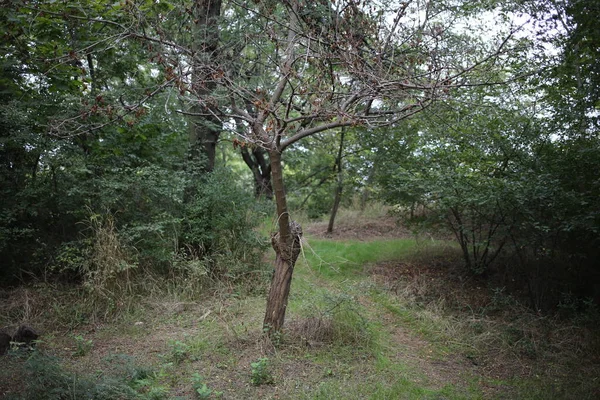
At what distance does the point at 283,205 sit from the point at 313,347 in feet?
5.56

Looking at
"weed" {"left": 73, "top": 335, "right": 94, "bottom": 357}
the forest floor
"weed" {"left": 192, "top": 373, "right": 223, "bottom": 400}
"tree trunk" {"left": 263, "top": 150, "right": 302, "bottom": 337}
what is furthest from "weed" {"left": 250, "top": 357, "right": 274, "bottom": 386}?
"weed" {"left": 73, "top": 335, "right": 94, "bottom": 357}

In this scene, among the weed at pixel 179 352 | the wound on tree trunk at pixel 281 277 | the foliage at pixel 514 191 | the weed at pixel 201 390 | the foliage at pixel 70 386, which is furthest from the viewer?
the foliage at pixel 514 191

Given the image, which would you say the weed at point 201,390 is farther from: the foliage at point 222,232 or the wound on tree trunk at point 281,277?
the foliage at point 222,232

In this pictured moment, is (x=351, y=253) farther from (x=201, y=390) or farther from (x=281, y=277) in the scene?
(x=201, y=390)

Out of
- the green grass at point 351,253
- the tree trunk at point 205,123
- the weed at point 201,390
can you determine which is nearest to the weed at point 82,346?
the weed at point 201,390

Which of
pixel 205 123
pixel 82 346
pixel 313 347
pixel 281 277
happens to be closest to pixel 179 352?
pixel 82 346

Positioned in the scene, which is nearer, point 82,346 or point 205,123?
point 82,346

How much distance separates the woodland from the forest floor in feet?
0.10

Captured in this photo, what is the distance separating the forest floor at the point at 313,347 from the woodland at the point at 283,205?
0.03 m

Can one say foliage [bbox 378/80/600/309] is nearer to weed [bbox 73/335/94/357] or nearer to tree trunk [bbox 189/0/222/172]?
tree trunk [bbox 189/0/222/172]

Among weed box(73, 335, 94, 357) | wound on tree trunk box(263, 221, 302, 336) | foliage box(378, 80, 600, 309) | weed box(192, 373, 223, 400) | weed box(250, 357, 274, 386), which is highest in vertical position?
foliage box(378, 80, 600, 309)

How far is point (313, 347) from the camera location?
5.61 metres

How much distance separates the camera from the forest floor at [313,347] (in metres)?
4.74

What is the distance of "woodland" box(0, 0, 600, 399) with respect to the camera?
5.00 metres
